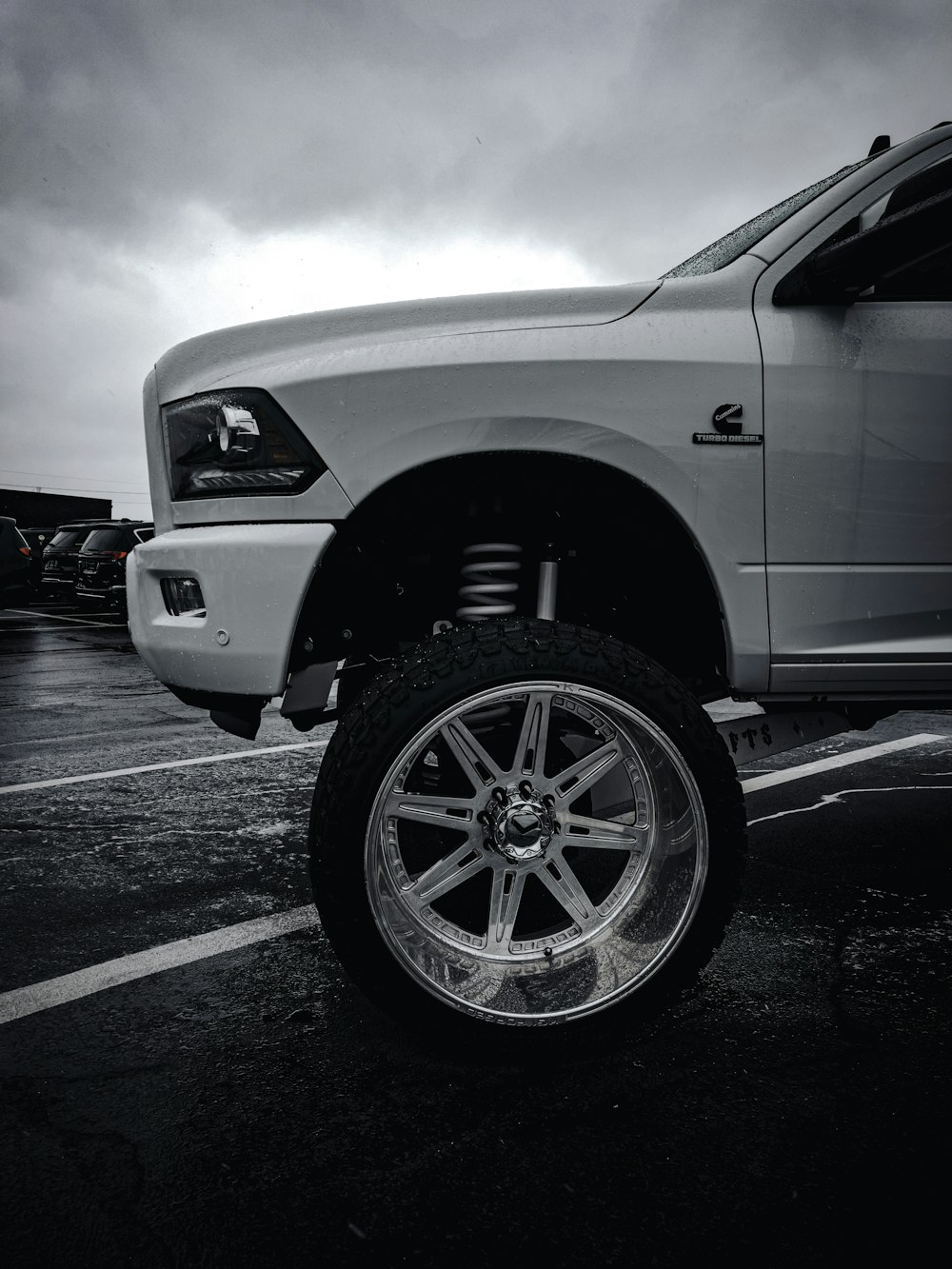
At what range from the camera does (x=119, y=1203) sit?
1.56 metres

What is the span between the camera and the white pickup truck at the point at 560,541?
2.02 metres

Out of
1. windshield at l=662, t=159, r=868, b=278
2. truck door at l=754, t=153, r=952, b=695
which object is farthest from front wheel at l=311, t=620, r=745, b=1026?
windshield at l=662, t=159, r=868, b=278

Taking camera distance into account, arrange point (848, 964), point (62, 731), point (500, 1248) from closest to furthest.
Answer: point (500, 1248) < point (848, 964) < point (62, 731)

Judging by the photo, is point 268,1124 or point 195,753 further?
point 195,753

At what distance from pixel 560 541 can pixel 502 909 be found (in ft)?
3.18

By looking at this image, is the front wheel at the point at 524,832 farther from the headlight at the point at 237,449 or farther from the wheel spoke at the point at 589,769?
the headlight at the point at 237,449

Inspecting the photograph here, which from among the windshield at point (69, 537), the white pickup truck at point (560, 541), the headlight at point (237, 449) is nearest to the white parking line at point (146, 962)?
the white pickup truck at point (560, 541)

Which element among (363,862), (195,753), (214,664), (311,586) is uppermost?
(311,586)

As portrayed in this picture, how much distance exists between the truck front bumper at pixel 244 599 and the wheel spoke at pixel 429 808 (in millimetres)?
383

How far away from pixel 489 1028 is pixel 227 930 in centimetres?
107

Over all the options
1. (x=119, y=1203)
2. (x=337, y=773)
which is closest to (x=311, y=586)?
(x=337, y=773)

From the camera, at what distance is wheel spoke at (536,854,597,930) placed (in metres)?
2.11

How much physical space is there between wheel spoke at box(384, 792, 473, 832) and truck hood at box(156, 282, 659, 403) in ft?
3.53

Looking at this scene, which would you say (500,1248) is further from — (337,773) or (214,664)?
(214,664)
